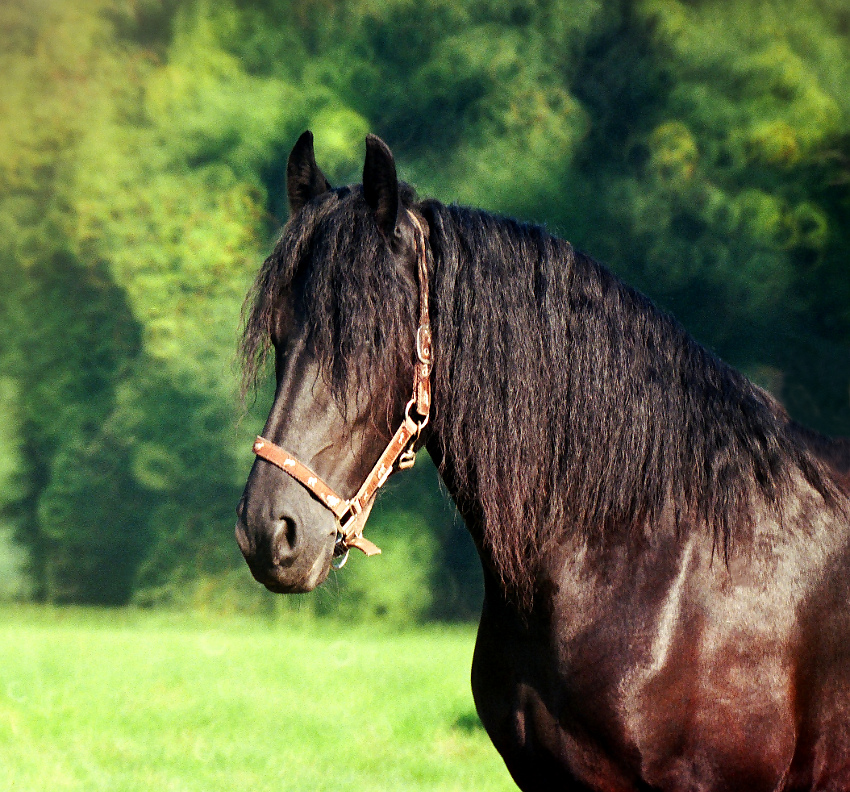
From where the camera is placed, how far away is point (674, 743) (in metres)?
2.07

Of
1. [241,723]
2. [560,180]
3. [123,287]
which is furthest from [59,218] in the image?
[241,723]

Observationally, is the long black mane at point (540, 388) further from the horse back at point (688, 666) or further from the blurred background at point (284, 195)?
the blurred background at point (284, 195)

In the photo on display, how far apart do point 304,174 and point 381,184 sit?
380 mm

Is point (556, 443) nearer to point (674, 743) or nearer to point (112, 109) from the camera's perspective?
point (674, 743)

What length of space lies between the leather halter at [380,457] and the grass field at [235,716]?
285 centimetres

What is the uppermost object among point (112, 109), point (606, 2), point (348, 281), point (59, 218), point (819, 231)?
point (348, 281)

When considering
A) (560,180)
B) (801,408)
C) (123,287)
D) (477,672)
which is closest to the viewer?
(477,672)

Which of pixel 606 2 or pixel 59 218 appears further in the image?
pixel 59 218

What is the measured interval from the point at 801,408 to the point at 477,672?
734 centimetres

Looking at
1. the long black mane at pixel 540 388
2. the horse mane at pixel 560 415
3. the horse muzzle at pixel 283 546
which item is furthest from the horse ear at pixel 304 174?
the horse muzzle at pixel 283 546

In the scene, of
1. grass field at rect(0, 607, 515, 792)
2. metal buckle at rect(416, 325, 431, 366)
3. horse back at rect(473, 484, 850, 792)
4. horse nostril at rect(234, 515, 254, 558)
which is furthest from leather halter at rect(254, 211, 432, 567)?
grass field at rect(0, 607, 515, 792)

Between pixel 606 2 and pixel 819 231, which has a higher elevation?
pixel 606 2

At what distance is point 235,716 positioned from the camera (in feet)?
18.6

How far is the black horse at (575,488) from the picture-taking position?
2062mm
